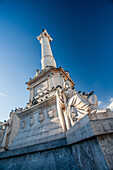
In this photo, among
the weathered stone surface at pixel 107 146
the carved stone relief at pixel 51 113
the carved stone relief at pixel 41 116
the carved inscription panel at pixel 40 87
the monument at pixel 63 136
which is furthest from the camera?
the carved inscription panel at pixel 40 87

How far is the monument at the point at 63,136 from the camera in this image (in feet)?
8.61

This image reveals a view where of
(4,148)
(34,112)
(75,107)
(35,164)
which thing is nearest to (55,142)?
(35,164)

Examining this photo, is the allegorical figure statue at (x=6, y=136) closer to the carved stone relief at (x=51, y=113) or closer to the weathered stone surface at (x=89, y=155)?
the carved stone relief at (x=51, y=113)

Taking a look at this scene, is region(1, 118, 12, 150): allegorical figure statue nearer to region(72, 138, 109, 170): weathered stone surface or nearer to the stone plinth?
the stone plinth

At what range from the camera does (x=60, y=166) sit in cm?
350

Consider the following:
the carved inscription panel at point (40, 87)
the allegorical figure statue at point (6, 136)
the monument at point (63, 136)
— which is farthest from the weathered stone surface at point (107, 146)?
the allegorical figure statue at point (6, 136)

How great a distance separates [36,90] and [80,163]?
8.04 metres

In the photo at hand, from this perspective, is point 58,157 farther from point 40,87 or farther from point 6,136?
point 40,87

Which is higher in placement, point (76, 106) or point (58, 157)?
point (76, 106)

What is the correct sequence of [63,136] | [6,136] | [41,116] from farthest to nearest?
[6,136] → [41,116] → [63,136]

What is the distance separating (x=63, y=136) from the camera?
15.3 ft

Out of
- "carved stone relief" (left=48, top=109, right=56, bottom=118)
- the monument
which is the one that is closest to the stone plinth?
the monument

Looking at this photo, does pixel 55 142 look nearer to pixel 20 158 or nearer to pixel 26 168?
pixel 26 168

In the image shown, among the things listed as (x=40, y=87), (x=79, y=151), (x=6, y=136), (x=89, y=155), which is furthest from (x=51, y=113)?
(x=6, y=136)
